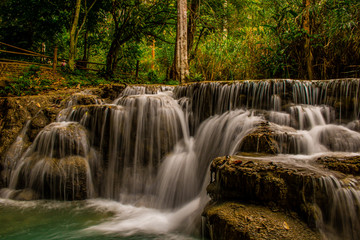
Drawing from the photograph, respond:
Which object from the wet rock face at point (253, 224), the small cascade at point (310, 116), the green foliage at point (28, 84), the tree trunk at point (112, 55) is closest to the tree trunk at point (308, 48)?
the small cascade at point (310, 116)

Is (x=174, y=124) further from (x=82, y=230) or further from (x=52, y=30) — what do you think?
(x=52, y=30)

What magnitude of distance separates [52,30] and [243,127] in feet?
47.6

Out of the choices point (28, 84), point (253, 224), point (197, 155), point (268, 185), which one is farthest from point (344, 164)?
point (28, 84)

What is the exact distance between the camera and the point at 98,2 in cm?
1343

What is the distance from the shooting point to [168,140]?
587 centimetres

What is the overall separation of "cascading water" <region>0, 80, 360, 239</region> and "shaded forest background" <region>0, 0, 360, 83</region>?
2256mm

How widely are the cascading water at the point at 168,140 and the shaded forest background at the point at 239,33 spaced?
7.40 ft

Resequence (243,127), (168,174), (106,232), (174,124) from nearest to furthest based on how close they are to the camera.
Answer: (106,232) < (243,127) < (168,174) < (174,124)

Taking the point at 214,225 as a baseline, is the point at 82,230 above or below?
below

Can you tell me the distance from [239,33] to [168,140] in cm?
738

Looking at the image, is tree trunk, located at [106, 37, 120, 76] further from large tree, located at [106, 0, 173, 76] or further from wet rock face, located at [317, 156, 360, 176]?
wet rock face, located at [317, 156, 360, 176]

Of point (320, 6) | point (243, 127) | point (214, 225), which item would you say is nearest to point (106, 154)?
point (243, 127)

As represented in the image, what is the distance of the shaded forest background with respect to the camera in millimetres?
7047

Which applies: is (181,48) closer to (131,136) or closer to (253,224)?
(131,136)
